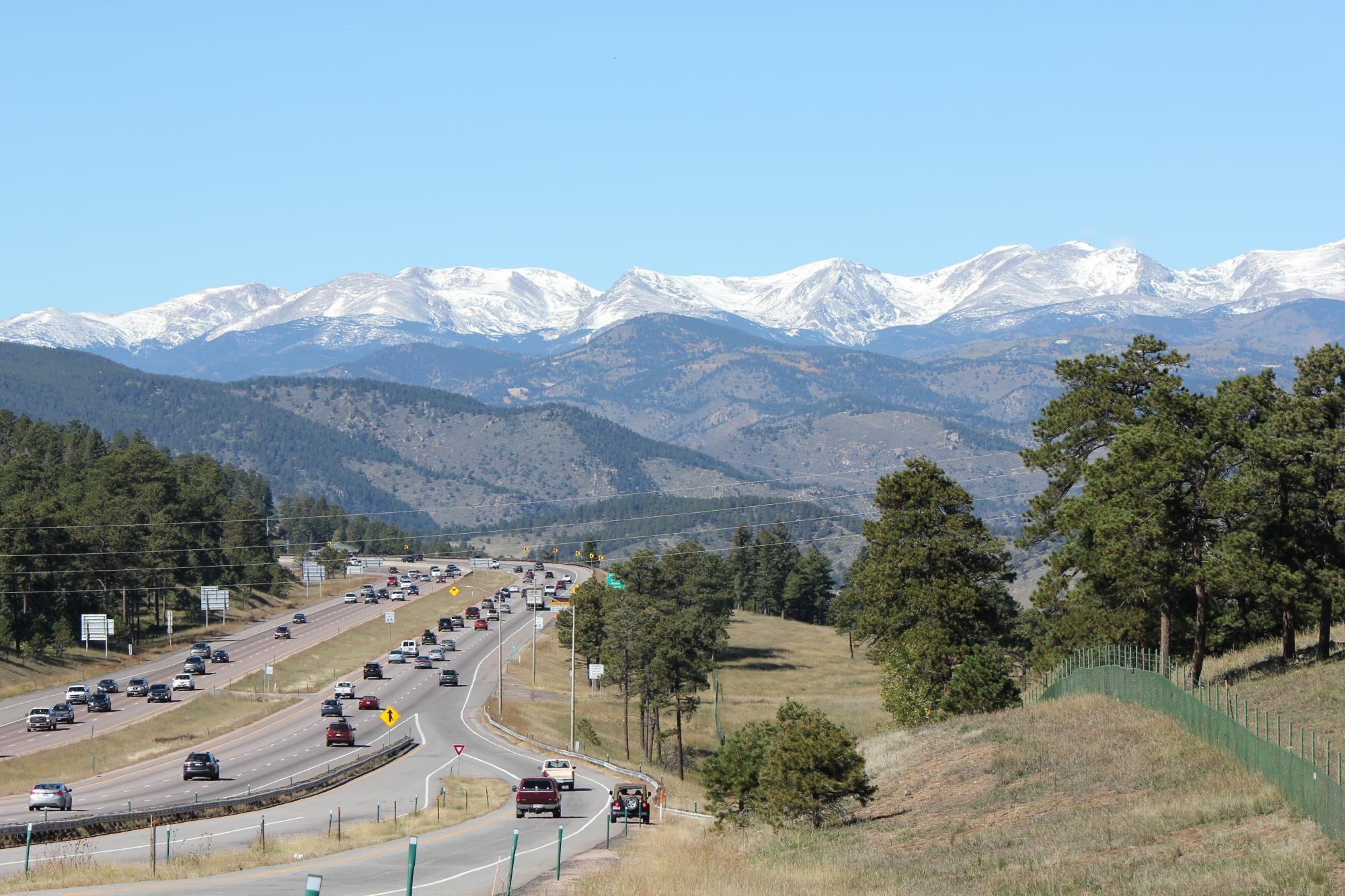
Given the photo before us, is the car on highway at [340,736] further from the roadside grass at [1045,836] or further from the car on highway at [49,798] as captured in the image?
the roadside grass at [1045,836]

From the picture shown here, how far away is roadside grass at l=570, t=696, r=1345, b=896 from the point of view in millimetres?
28344

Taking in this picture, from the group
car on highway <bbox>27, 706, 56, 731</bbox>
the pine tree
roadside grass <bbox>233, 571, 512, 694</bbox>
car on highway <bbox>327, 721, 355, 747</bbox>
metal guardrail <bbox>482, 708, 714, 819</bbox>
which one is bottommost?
roadside grass <bbox>233, 571, 512, 694</bbox>

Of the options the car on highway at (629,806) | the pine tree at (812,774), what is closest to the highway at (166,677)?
the car on highway at (629,806)

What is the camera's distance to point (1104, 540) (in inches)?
2442

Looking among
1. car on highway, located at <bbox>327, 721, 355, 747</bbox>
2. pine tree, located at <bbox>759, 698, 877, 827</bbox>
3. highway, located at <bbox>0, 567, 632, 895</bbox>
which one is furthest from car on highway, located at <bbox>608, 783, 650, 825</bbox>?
car on highway, located at <bbox>327, 721, 355, 747</bbox>

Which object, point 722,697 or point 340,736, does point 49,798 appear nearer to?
point 340,736

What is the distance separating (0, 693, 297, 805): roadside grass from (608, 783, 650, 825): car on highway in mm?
22141

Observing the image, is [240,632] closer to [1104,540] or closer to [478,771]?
[478,771]

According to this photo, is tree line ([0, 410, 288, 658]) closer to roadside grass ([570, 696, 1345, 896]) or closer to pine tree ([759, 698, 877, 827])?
pine tree ([759, 698, 877, 827])

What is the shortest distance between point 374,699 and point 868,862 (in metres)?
87.2

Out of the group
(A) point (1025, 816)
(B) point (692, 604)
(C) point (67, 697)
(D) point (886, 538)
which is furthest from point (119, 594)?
(A) point (1025, 816)

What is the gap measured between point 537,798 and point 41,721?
4641 cm

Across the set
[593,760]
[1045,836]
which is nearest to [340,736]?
[593,760]

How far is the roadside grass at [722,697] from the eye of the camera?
113938 millimetres
